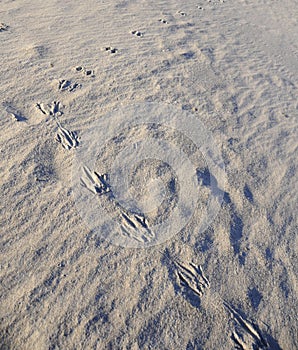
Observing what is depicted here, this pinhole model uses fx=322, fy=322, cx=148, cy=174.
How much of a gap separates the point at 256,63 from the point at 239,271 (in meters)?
4.28

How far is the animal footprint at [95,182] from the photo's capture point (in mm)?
3799

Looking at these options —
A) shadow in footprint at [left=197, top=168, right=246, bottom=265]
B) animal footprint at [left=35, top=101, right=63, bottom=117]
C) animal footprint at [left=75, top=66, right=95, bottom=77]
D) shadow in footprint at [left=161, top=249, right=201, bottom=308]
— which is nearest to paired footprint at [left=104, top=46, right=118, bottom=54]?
animal footprint at [left=75, top=66, right=95, bottom=77]

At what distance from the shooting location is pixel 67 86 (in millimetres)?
4844

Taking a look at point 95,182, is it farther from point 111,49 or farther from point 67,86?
point 111,49

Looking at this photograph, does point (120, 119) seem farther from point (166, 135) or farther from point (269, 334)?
point (269, 334)

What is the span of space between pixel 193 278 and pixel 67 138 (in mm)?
2352

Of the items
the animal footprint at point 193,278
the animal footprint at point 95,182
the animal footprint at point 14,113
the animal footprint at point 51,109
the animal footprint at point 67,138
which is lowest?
the animal footprint at point 193,278

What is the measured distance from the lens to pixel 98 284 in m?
3.17

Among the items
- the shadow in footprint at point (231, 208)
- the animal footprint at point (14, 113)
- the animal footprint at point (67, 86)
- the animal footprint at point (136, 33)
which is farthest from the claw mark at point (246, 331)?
the animal footprint at point (136, 33)

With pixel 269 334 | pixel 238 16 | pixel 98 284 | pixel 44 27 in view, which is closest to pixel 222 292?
pixel 269 334

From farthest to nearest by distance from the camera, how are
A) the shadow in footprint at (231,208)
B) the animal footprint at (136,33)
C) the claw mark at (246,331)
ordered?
the animal footprint at (136,33), the shadow in footprint at (231,208), the claw mark at (246,331)

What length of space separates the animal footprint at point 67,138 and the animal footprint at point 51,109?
25cm

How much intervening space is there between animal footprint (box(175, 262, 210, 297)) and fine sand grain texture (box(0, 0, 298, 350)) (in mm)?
11

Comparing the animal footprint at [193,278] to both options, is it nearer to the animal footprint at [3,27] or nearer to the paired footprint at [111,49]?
the paired footprint at [111,49]
